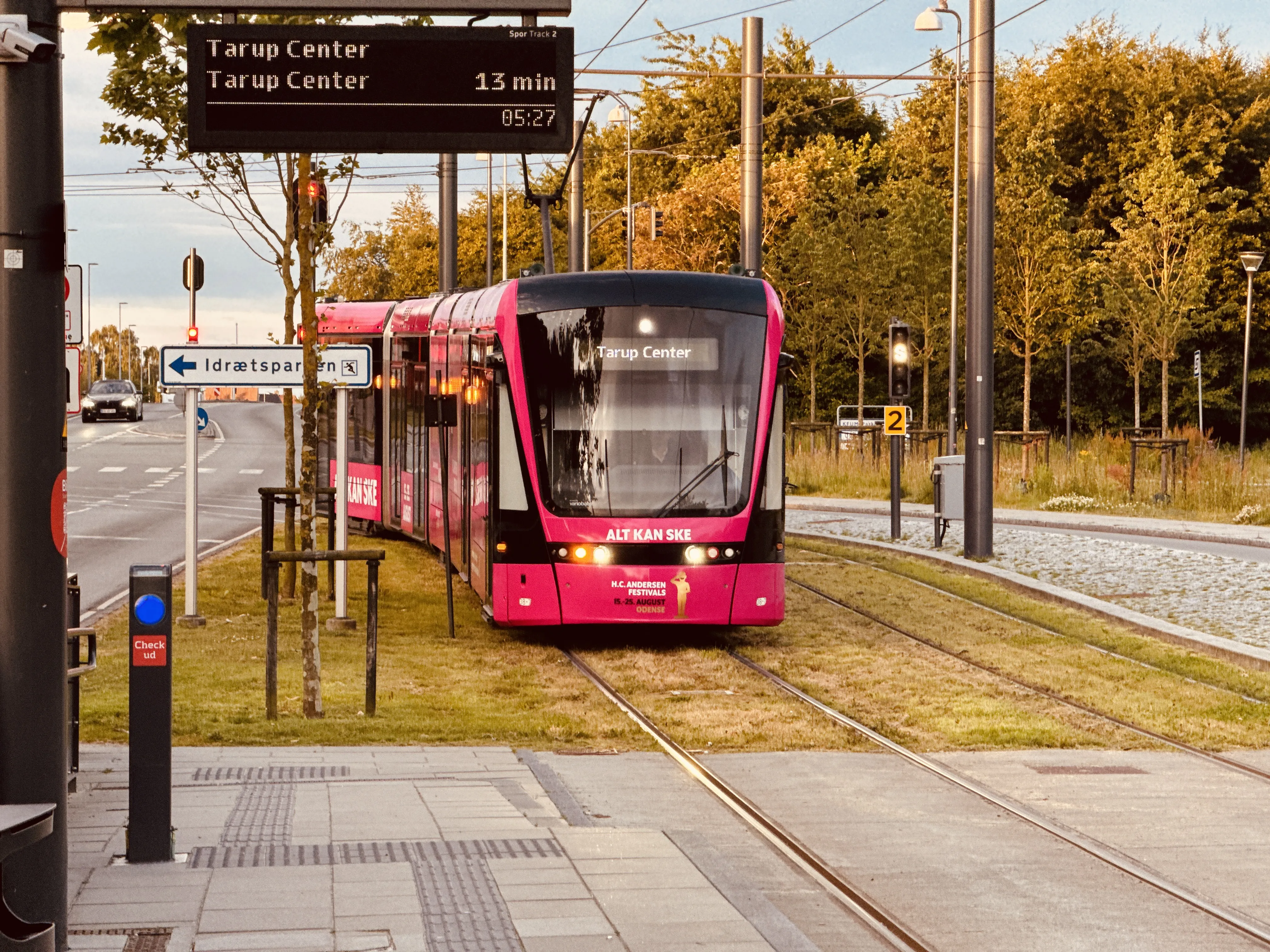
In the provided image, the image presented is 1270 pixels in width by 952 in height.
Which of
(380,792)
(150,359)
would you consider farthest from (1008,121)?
(150,359)

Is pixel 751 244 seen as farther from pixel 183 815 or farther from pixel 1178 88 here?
pixel 1178 88

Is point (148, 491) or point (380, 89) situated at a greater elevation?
point (380, 89)

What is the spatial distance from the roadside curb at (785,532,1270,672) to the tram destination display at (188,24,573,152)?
8.80m

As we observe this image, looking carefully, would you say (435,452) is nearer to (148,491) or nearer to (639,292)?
(639,292)

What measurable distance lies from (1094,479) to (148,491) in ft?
63.0

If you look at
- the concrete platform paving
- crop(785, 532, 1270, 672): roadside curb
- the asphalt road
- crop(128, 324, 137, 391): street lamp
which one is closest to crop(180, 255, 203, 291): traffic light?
the asphalt road

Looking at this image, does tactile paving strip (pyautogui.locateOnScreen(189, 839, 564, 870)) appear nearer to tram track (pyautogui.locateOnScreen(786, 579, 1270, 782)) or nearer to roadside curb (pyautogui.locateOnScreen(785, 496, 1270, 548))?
tram track (pyautogui.locateOnScreen(786, 579, 1270, 782))

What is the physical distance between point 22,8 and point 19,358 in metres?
1.15

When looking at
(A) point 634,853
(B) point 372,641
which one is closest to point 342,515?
(B) point 372,641

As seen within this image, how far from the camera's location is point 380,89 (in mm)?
7301

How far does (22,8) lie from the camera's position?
19.6ft

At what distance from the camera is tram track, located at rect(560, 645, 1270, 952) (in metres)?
6.78

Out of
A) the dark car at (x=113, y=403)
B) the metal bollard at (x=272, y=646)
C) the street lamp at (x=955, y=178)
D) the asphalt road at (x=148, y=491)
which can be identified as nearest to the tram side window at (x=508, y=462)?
the metal bollard at (x=272, y=646)

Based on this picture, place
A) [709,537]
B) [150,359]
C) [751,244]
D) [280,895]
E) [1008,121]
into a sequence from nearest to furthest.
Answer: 1. [280,895]
2. [709,537]
3. [751,244]
4. [1008,121]
5. [150,359]
